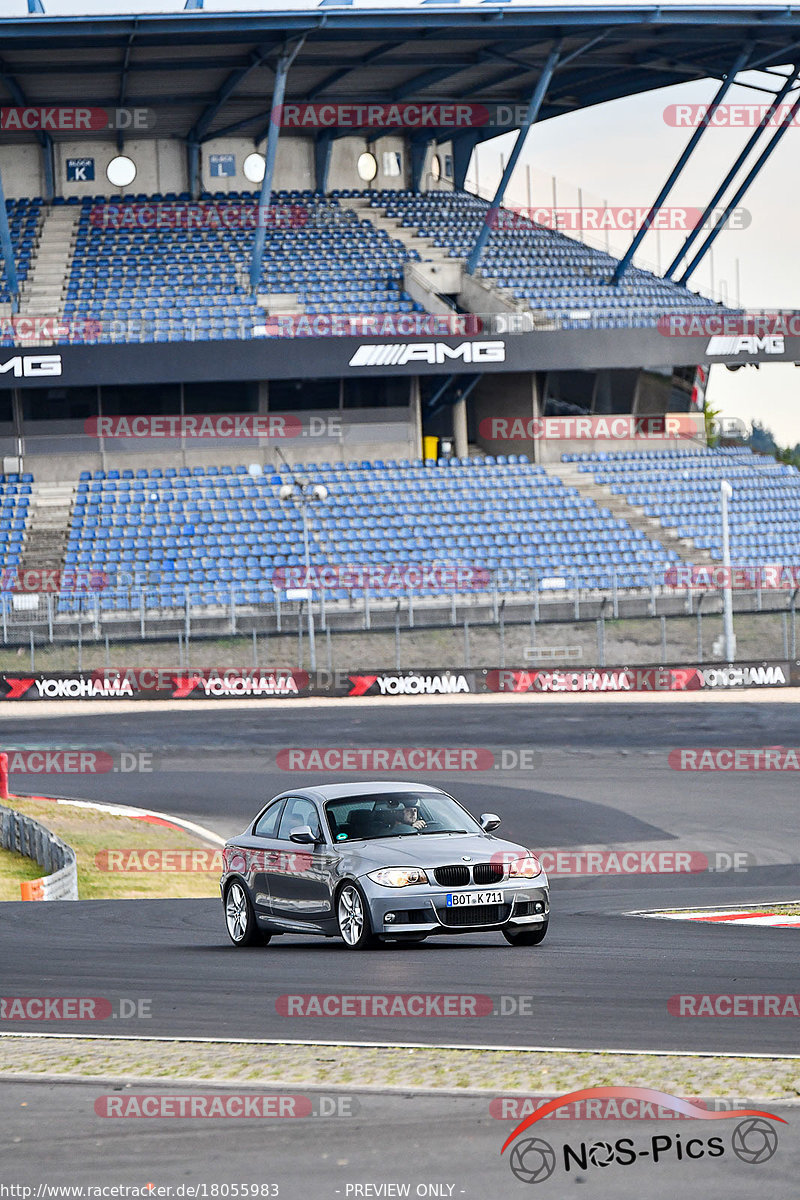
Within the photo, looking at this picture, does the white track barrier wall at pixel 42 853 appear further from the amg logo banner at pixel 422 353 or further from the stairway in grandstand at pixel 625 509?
the amg logo banner at pixel 422 353

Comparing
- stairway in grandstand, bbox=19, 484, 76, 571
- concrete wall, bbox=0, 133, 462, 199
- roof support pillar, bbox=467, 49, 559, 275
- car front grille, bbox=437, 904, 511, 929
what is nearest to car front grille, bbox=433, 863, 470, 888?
car front grille, bbox=437, 904, 511, 929

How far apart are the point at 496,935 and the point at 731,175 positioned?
40.9 meters

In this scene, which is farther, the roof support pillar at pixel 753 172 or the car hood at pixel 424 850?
the roof support pillar at pixel 753 172

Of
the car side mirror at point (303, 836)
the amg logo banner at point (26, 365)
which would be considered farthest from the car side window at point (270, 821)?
the amg logo banner at point (26, 365)

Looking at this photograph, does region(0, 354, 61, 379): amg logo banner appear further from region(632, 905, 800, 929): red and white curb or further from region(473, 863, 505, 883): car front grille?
region(473, 863, 505, 883): car front grille

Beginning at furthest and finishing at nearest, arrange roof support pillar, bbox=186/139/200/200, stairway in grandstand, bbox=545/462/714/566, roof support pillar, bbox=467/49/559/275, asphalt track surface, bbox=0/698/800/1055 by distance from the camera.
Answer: roof support pillar, bbox=186/139/200/200 < roof support pillar, bbox=467/49/559/275 < stairway in grandstand, bbox=545/462/714/566 < asphalt track surface, bbox=0/698/800/1055

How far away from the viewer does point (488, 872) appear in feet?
34.7

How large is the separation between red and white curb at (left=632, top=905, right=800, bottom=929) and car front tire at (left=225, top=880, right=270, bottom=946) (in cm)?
361

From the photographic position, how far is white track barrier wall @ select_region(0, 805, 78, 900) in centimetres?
1689

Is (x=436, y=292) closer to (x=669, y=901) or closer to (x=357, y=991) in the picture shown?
(x=669, y=901)

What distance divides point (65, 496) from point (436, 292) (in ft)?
45.0

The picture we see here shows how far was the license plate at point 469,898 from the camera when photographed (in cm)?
1044

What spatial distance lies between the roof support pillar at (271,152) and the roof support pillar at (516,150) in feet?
22.0

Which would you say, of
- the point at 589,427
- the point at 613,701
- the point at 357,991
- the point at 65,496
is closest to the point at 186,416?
the point at 65,496
